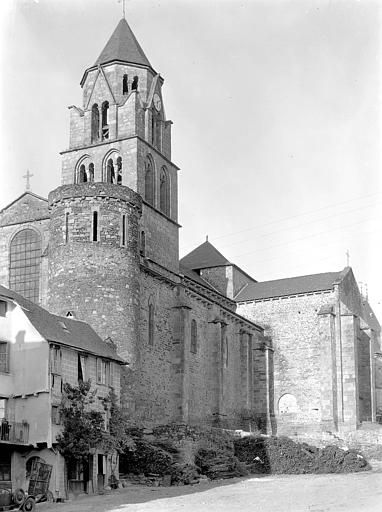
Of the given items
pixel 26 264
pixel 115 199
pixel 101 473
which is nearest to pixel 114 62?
pixel 26 264

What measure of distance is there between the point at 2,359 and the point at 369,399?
120 feet

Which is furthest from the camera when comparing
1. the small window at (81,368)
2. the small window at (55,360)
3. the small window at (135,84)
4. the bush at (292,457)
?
the small window at (135,84)

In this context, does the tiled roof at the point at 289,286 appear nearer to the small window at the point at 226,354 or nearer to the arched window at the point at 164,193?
the small window at the point at 226,354

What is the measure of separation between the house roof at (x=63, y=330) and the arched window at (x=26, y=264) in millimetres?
11199

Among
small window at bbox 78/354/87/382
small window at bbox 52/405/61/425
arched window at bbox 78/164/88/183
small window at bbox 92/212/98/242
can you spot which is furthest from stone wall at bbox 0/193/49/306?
small window at bbox 52/405/61/425

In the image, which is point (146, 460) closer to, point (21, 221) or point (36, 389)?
point (36, 389)

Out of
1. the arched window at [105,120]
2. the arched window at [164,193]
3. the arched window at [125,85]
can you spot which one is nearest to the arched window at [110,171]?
the arched window at [105,120]

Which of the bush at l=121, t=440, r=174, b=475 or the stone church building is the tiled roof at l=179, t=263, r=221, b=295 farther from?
the bush at l=121, t=440, r=174, b=475

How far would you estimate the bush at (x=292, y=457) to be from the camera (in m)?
39.9

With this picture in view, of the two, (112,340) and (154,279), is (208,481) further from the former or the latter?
(154,279)

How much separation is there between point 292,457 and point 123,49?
101ft

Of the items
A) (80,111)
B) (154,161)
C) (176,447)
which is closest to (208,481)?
(176,447)

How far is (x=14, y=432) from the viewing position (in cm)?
3184

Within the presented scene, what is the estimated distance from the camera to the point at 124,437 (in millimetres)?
36312
